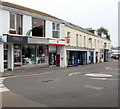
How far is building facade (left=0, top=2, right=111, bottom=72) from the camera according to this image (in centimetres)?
1652

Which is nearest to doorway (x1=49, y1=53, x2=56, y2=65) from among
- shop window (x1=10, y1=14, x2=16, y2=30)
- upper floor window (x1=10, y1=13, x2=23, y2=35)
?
upper floor window (x1=10, y1=13, x2=23, y2=35)

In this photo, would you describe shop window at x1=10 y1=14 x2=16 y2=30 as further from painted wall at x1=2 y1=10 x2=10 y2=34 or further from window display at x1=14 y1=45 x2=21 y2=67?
window display at x1=14 y1=45 x2=21 y2=67

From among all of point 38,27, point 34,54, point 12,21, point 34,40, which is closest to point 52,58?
point 34,54

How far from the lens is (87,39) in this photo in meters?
32.8

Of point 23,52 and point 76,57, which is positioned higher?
point 23,52

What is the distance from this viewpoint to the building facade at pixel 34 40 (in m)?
16.5

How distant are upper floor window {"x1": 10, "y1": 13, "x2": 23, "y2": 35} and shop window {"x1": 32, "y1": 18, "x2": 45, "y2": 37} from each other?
1995mm

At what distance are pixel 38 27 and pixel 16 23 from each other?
3306 millimetres

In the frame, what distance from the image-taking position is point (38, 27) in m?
20.2

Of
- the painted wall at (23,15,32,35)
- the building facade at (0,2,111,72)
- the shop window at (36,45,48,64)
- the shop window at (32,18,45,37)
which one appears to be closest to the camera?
the building facade at (0,2,111,72)

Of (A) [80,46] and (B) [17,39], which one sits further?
(A) [80,46]

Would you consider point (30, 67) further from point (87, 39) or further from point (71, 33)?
point (87, 39)

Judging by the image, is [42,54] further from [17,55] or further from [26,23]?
[26,23]

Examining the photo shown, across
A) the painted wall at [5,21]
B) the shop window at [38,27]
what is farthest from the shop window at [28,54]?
the painted wall at [5,21]
